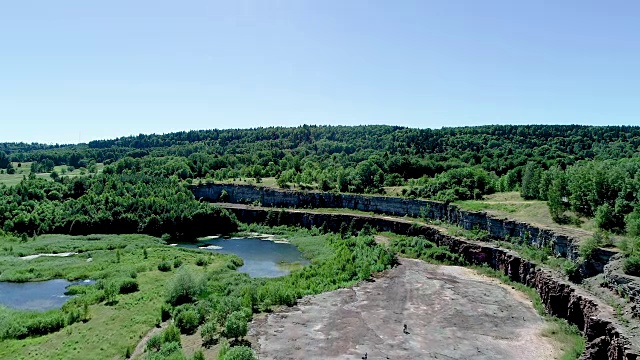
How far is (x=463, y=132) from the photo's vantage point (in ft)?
521

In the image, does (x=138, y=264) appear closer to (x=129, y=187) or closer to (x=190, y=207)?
(x=190, y=207)

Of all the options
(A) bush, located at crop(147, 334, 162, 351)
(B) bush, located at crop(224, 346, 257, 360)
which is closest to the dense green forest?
(B) bush, located at crop(224, 346, 257, 360)

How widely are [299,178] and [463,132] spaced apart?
72320 mm

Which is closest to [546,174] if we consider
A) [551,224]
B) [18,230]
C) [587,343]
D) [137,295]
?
[551,224]

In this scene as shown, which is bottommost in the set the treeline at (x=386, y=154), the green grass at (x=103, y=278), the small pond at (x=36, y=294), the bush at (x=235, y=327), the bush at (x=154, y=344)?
the small pond at (x=36, y=294)

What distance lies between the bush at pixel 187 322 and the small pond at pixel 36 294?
16.4 m

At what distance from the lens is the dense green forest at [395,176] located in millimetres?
59781

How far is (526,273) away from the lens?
52.1m

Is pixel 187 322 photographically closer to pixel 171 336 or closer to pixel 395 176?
pixel 171 336

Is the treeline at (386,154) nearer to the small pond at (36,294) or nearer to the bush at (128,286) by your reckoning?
the bush at (128,286)

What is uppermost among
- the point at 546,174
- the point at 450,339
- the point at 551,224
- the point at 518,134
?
the point at 518,134

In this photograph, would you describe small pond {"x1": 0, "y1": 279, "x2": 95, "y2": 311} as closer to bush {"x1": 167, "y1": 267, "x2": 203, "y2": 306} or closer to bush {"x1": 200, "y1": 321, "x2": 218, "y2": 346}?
bush {"x1": 167, "y1": 267, "x2": 203, "y2": 306}

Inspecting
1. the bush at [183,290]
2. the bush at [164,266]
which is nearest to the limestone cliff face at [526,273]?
the bush at [183,290]

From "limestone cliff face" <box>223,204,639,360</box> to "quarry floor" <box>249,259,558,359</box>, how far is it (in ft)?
8.11
